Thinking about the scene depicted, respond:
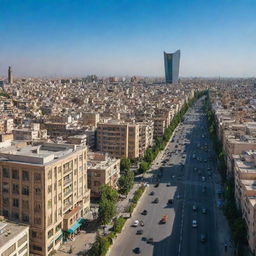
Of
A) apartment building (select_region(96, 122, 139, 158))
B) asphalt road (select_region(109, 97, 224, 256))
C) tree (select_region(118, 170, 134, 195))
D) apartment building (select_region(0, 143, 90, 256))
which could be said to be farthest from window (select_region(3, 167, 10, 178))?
apartment building (select_region(96, 122, 139, 158))

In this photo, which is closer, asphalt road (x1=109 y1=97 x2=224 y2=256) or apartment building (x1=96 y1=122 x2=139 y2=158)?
asphalt road (x1=109 y1=97 x2=224 y2=256)

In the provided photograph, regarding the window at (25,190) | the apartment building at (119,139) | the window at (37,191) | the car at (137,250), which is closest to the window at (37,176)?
the window at (37,191)

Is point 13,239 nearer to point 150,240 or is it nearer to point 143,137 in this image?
point 150,240

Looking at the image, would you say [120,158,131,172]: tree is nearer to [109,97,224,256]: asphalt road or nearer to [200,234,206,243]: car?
[109,97,224,256]: asphalt road

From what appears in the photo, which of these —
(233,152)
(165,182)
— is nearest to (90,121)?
(165,182)

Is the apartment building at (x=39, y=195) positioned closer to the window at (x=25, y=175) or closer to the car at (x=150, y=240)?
the window at (x=25, y=175)

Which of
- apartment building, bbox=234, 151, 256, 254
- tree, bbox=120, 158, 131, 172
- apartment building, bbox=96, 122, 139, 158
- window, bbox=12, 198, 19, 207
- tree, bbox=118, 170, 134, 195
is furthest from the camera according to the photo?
apartment building, bbox=96, 122, 139, 158
